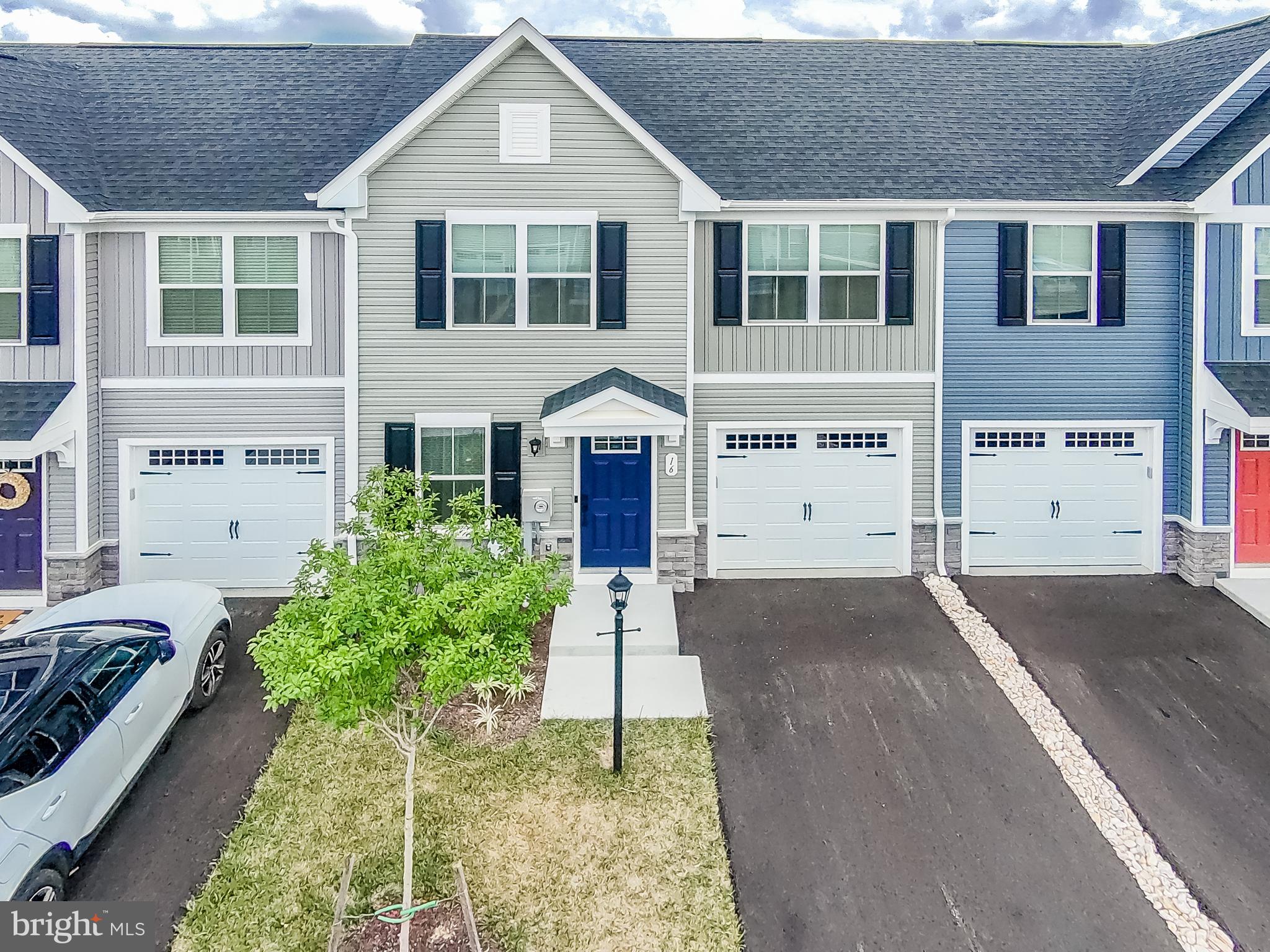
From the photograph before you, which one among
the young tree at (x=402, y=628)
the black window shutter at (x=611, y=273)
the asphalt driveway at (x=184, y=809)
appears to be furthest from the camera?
the black window shutter at (x=611, y=273)

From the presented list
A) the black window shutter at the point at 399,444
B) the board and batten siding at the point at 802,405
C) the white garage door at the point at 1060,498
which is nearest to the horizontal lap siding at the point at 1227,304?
the white garage door at the point at 1060,498

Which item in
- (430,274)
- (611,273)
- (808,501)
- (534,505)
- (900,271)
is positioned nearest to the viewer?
(430,274)

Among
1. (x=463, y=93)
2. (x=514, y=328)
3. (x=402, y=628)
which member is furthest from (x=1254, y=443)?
(x=402, y=628)

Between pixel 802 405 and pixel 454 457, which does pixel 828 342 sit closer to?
pixel 802 405

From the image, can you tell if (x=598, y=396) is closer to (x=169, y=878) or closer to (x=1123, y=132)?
(x=169, y=878)

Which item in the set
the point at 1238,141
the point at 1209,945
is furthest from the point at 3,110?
the point at 1238,141

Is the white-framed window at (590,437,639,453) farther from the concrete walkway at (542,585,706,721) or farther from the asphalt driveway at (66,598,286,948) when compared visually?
the asphalt driveway at (66,598,286,948)

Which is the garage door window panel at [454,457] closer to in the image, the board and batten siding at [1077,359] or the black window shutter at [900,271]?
the black window shutter at [900,271]
